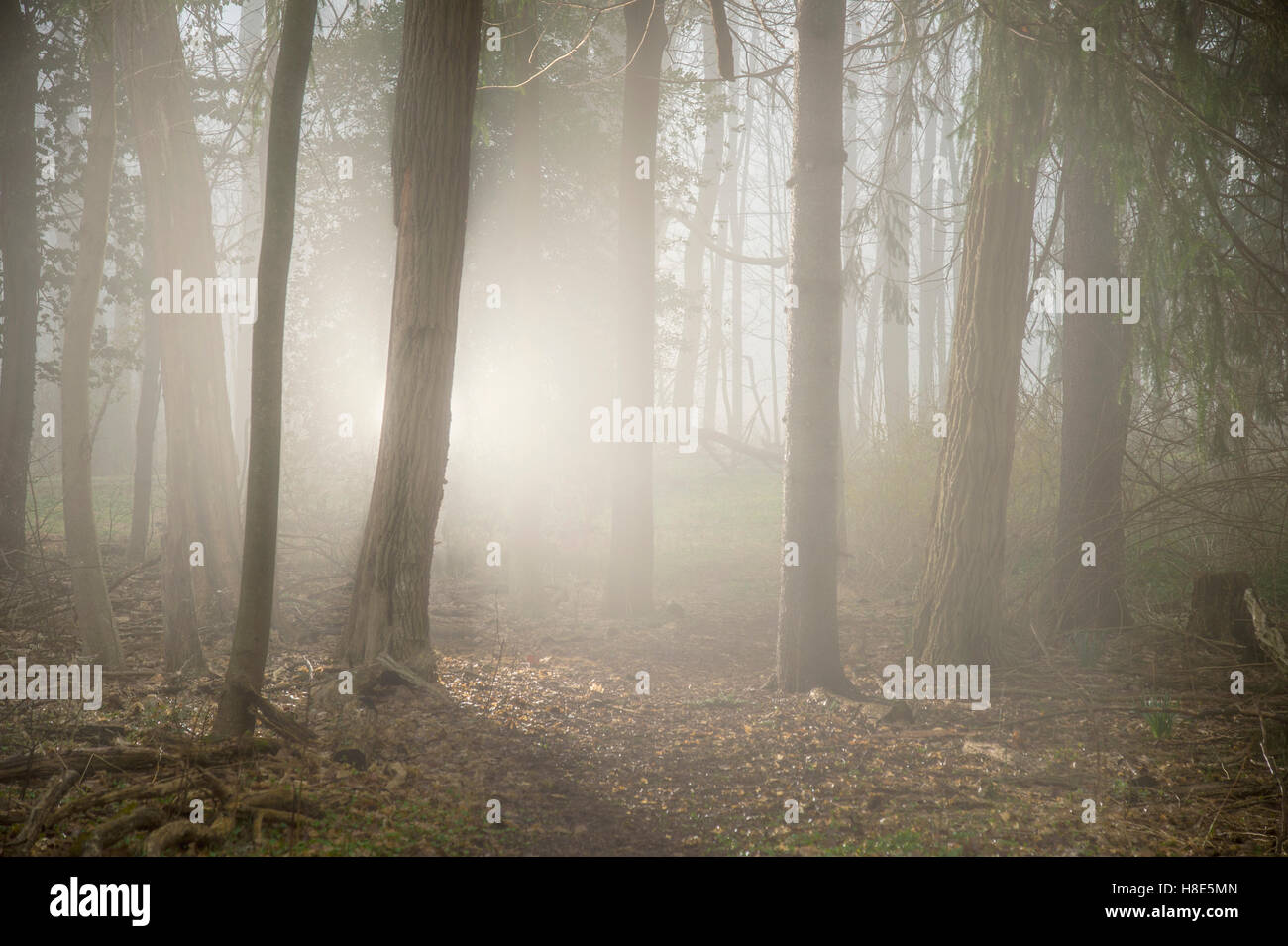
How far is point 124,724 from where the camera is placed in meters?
4.98

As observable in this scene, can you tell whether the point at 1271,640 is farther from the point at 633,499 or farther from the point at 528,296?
the point at 528,296

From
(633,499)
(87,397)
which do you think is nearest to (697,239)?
(633,499)

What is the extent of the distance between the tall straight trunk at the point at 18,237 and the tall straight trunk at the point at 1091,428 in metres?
10.9

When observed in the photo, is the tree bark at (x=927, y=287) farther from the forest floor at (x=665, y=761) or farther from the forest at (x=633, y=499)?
the forest floor at (x=665, y=761)

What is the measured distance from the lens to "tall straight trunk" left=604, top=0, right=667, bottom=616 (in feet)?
31.4

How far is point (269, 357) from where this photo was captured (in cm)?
416

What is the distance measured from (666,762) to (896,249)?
7.19 meters

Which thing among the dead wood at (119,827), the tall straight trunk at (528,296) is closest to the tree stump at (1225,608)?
the tall straight trunk at (528,296)

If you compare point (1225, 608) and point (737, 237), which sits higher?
point (737, 237)

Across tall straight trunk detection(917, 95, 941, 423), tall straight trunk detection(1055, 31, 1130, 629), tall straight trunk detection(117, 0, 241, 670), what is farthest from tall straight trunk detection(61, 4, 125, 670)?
tall straight trunk detection(917, 95, 941, 423)

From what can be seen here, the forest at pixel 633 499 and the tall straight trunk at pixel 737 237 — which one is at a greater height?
the tall straight trunk at pixel 737 237

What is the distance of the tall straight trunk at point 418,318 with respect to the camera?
5641 mm

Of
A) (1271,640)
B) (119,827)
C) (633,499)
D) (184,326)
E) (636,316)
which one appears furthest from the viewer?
(633,499)

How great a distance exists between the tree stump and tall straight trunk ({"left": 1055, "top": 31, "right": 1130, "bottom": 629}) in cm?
88
